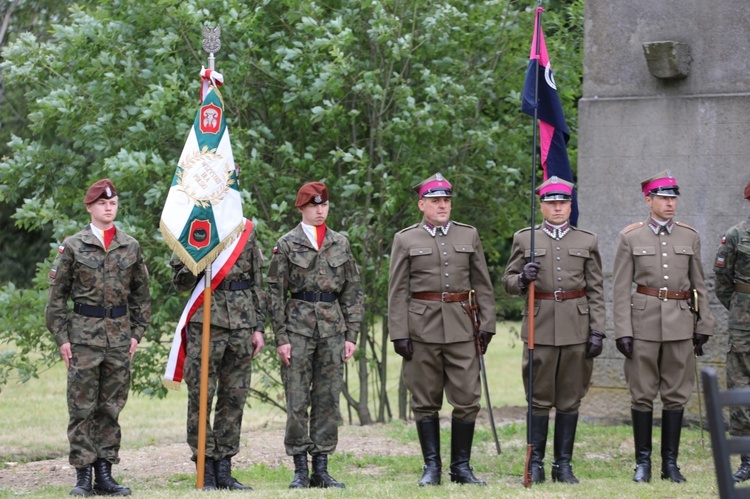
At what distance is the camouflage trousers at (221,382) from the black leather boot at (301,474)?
436 mm

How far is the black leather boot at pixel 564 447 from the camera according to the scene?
7844 mm

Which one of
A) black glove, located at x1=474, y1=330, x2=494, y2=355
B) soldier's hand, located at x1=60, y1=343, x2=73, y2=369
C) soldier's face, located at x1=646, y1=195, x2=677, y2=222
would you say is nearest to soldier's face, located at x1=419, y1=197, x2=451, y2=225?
black glove, located at x1=474, y1=330, x2=494, y2=355

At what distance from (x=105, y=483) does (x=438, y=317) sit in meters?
2.53

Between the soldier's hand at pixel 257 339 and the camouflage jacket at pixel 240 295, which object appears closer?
the camouflage jacket at pixel 240 295

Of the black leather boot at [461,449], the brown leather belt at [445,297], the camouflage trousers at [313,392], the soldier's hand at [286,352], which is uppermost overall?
the brown leather belt at [445,297]

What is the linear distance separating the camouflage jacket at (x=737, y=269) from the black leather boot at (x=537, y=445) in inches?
64.5

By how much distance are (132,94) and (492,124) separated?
3766mm

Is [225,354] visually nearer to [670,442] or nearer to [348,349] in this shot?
[348,349]

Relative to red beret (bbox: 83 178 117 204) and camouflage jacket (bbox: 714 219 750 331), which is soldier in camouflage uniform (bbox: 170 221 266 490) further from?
camouflage jacket (bbox: 714 219 750 331)

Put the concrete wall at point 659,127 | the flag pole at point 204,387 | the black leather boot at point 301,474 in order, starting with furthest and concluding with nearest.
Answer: the concrete wall at point 659,127 < the black leather boot at point 301,474 < the flag pole at point 204,387

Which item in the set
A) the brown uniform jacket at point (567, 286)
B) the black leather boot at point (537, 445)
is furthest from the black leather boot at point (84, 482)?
the brown uniform jacket at point (567, 286)

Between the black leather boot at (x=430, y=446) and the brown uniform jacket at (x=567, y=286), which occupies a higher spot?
the brown uniform jacket at (x=567, y=286)

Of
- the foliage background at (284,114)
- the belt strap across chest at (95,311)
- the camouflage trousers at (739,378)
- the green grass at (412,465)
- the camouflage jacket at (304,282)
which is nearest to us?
the green grass at (412,465)

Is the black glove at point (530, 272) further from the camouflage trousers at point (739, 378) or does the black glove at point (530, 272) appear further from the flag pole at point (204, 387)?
the flag pole at point (204, 387)
